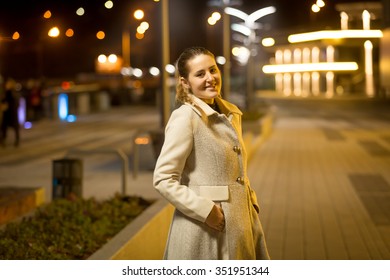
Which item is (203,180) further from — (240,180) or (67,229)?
(67,229)

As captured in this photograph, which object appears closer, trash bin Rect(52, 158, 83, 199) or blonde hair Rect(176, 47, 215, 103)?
blonde hair Rect(176, 47, 215, 103)

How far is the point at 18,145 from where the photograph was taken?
71.6 ft

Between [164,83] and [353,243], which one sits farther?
[164,83]

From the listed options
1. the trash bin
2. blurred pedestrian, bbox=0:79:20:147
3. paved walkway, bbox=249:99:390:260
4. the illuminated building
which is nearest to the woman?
paved walkway, bbox=249:99:390:260

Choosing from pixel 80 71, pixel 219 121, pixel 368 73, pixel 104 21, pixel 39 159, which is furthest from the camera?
pixel 80 71

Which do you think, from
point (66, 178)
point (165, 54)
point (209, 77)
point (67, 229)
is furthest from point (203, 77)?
point (165, 54)

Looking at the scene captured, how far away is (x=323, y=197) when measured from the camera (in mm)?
12117

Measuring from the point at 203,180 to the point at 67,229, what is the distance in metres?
3.55

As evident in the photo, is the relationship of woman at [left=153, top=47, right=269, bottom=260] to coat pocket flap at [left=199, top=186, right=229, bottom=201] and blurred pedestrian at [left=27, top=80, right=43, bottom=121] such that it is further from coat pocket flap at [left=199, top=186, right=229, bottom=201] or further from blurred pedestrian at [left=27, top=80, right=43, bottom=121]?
blurred pedestrian at [left=27, top=80, right=43, bottom=121]

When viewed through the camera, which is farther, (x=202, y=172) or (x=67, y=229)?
(x=67, y=229)

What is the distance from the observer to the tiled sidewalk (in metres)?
8.54

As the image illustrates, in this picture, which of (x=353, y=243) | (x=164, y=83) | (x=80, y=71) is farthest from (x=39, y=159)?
(x=80, y=71)

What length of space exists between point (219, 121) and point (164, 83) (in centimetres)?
996
